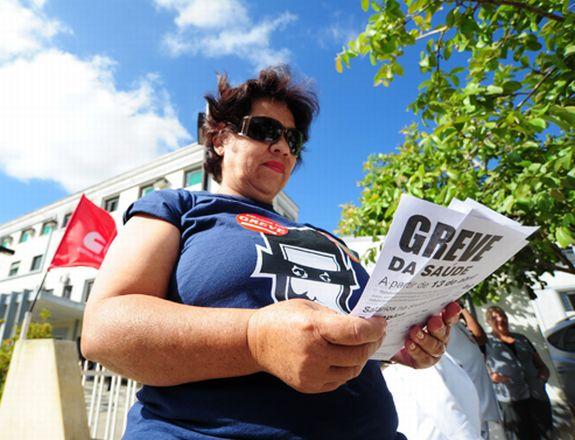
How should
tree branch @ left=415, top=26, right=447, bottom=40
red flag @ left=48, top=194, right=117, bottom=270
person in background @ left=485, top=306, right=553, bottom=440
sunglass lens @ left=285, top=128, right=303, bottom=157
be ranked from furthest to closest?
1. red flag @ left=48, top=194, right=117, bottom=270
2. person in background @ left=485, top=306, right=553, bottom=440
3. tree branch @ left=415, top=26, right=447, bottom=40
4. sunglass lens @ left=285, top=128, right=303, bottom=157

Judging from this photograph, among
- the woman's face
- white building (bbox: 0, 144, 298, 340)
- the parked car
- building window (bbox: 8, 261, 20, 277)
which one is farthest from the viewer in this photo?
building window (bbox: 8, 261, 20, 277)

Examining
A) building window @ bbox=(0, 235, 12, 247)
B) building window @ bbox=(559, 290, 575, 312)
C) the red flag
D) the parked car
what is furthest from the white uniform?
building window @ bbox=(0, 235, 12, 247)

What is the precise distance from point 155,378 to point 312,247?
0.64 m

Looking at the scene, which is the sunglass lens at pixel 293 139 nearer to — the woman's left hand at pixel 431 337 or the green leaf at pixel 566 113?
the woman's left hand at pixel 431 337

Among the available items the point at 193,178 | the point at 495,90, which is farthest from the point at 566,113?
the point at 193,178

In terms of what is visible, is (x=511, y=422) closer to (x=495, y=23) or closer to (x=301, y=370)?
(x=495, y=23)

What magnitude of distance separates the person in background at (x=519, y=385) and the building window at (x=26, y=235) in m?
28.1

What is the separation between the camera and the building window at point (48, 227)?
22.2m

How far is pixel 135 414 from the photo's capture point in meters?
0.92

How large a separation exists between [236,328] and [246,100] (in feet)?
4.19

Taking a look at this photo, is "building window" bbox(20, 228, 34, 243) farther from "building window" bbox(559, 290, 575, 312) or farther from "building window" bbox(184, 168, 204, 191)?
"building window" bbox(559, 290, 575, 312)

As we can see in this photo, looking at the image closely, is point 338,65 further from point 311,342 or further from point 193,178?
point 193,178

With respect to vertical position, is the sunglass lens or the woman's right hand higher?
the sunglass lens

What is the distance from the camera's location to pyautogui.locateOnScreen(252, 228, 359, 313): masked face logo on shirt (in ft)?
3.21
